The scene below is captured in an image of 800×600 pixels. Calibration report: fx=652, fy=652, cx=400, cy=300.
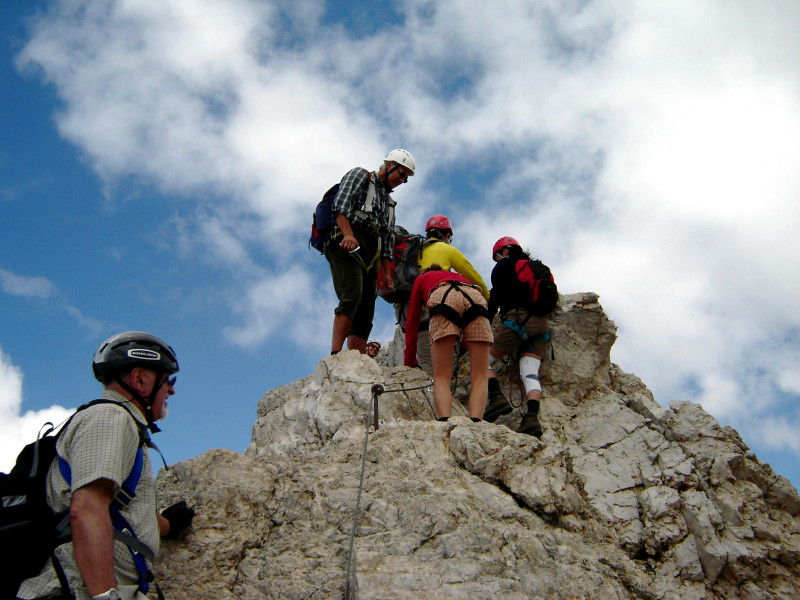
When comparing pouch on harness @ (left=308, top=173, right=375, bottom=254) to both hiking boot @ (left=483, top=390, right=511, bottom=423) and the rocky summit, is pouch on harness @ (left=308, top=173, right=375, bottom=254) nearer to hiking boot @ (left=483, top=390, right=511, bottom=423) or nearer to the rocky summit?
the rocky summit

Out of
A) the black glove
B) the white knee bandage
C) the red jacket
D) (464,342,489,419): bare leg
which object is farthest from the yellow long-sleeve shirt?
the black glove

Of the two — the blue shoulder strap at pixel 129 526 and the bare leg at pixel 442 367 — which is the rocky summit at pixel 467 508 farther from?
the blue shoulder strap at pixel 129 526

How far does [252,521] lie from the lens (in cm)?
554

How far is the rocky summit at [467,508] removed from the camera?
495 cm

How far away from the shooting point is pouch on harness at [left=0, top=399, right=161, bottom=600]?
363 centimetres

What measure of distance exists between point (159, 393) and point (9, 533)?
1247 mm

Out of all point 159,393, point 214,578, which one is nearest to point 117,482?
point 159,393

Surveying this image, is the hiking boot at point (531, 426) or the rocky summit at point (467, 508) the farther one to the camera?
the hiking boot at point (531, 426)

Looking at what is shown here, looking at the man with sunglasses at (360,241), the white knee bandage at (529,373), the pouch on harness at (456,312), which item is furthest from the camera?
the man with sunglasses at (360,241)

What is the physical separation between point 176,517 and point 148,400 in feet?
3.61

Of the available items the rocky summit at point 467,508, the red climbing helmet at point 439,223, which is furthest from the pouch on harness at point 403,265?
the rocky summit at point 467,508

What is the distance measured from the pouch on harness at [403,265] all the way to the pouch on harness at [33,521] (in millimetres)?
6853

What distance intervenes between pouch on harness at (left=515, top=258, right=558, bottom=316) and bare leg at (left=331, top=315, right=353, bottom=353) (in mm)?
2607

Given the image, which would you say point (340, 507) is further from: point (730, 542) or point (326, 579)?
point (730, 542)
